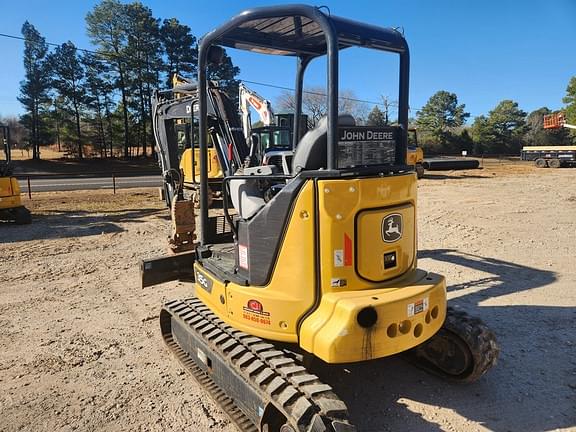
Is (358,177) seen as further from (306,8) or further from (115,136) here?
(115,136)

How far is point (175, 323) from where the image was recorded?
14.2 ft

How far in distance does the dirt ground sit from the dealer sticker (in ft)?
2.94

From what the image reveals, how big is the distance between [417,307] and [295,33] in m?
2.51

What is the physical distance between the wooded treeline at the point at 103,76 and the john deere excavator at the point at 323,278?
3550cm

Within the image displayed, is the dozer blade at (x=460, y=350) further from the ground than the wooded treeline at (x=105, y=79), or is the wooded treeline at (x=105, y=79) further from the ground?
the wooded treeline at (x=105, y=79)

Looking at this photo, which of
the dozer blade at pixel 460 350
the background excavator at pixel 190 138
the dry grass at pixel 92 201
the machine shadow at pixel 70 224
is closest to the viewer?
the dozer blade at pixel 460 350

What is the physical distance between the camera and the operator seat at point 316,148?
310 centimetres

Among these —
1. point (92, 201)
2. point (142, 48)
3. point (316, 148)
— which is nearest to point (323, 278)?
point (316, 148)

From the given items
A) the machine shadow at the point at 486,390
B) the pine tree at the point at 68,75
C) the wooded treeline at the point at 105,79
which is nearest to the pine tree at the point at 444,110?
the wooded treeline at the point at 105,79

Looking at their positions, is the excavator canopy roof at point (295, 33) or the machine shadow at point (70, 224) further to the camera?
the machine shadow at point (70, 224)

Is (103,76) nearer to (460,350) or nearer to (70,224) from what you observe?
(70,224)

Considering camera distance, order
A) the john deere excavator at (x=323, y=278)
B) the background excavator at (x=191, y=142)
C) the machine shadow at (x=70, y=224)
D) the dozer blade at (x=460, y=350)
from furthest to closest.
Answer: the machine shadow at (x=70, y=224)
the background excavator at (x=191, y=142)
the dozer blade at (x=460, y=350)
the john deere excavator at (x=323, y=278)

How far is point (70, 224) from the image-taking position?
1134cm

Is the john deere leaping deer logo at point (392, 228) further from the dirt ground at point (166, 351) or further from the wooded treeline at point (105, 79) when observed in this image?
the wooded treeline at point (105, 79)
